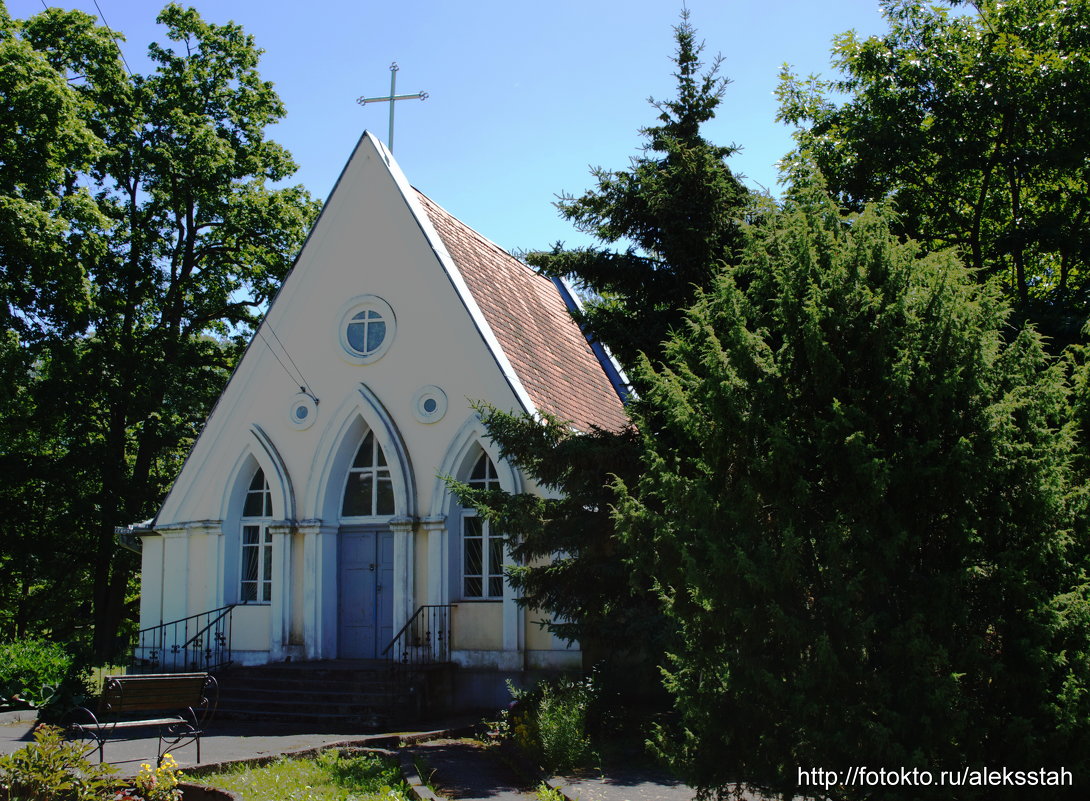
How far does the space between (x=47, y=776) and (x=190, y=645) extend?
9.88 m

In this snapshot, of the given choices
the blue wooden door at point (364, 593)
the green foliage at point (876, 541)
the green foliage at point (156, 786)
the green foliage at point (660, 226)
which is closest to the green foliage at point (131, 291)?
the blue wooden door at point (364, 593)

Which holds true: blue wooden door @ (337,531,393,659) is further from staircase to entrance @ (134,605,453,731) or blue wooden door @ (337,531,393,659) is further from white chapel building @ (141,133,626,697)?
staircase to entrance @ (134,605,453,731)

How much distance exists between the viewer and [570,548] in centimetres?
1115

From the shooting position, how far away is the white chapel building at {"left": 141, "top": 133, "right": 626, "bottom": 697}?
14.6 m

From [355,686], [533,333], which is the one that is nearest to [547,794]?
[355,686]

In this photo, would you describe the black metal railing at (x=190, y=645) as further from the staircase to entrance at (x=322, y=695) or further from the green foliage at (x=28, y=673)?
the green foliage at (x=28, y=673)

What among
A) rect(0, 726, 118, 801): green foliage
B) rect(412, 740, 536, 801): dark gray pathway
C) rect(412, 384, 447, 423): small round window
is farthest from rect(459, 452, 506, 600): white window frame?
rect(0, 726, 118, 801): green foliage

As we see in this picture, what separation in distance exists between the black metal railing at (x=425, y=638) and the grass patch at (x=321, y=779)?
3.75 metres

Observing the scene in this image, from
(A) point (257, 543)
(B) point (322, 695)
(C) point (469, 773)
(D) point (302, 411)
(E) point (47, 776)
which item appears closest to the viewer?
(E) point (47, 776)

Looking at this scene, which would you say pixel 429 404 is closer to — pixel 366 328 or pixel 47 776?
pixel 366 328

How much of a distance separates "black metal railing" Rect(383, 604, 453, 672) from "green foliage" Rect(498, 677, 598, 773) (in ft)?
9.29

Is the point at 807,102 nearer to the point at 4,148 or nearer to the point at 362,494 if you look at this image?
the point at 362,494

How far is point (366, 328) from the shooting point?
1588 centimetres

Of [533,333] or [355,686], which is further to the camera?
[533,333]
